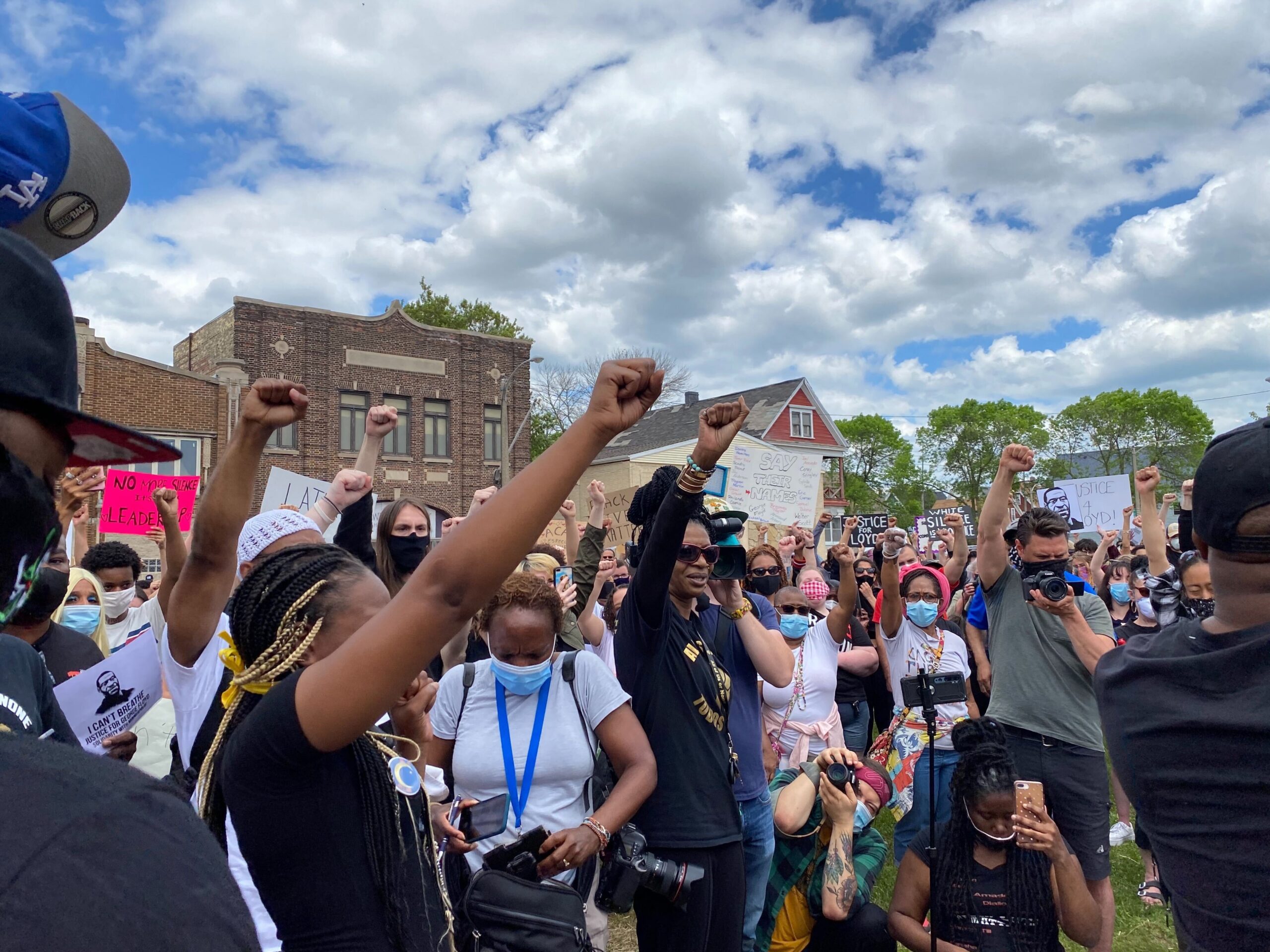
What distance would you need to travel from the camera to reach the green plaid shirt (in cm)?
401

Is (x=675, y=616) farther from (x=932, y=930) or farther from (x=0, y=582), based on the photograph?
(x=0, y=582)

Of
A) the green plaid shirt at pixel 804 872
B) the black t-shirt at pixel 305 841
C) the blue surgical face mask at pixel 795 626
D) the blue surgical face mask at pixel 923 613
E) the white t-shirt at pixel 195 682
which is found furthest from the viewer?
the blue surgical face mask at pixel 923 613

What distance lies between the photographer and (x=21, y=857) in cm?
65

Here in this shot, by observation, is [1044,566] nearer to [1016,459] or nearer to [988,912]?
[1016,459]

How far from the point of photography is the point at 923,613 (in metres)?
5.85

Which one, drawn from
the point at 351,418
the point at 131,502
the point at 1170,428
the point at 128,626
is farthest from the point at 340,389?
the point at 1170,428

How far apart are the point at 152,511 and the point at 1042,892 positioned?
7.07m

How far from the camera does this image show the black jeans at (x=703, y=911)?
123 inches

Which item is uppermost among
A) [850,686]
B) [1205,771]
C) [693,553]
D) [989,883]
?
[693,553]

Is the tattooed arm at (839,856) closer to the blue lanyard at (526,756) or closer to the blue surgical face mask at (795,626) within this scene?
the blue lanyard at (526,756)

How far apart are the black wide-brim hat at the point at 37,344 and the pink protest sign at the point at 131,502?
705cm

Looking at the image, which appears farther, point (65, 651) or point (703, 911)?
point (65, 651)

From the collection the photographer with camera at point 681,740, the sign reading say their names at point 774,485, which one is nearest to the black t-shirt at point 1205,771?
the photographer with camera at point 681,740

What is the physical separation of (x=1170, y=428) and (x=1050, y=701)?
2389 inches
